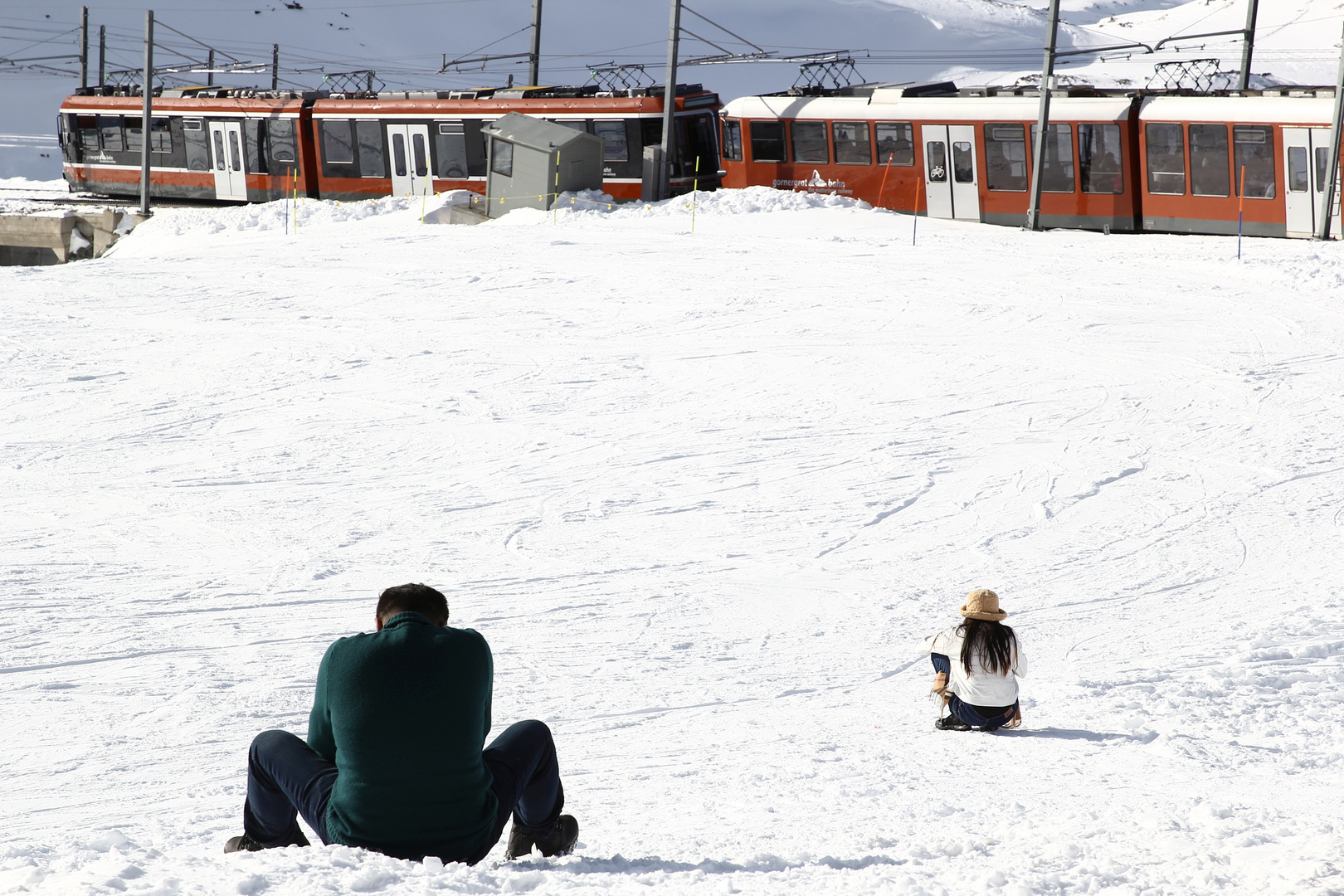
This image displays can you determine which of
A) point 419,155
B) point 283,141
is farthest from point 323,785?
point 283,141

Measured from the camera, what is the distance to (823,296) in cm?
1619

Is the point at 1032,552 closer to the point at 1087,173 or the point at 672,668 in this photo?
the point at 672,668

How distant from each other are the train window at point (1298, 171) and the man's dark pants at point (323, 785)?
1997 centimetres

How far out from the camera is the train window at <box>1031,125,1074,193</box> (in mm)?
21984

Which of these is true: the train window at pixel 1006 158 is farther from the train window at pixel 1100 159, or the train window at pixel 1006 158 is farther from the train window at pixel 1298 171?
the train window at pixel 1298 171

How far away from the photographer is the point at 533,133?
80.4 feet

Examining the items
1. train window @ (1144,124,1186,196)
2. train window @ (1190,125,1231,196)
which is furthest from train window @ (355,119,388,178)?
train window @ (1190,125,1231,196)

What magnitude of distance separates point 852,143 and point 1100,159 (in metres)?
4.89

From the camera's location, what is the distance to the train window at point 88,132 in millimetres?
31750

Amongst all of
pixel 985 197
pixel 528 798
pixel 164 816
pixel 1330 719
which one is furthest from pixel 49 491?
pixel 985 197

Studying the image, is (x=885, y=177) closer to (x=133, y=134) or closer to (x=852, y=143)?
(x=852, y=143)

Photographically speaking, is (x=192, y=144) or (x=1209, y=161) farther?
(x=192, y=144)

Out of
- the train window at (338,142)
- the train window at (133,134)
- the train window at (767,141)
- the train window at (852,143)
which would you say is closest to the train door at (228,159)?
the train window at (133,134)

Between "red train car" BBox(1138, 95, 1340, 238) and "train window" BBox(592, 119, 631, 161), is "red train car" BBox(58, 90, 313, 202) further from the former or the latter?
"red train car" BBox(1138, 95, 1340, 238)
